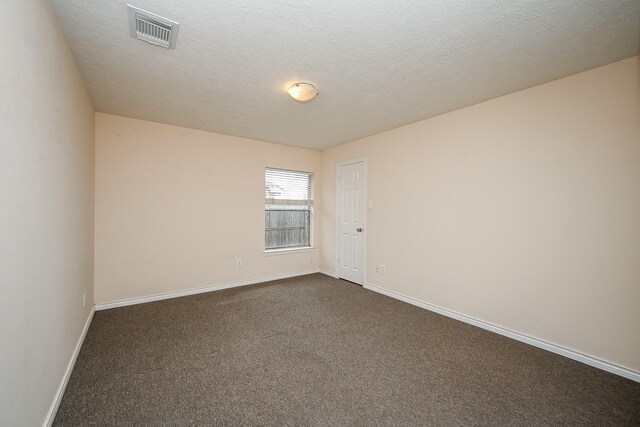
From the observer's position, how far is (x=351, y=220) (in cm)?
452

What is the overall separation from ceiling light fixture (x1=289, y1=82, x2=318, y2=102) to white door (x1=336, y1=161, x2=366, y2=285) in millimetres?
1957

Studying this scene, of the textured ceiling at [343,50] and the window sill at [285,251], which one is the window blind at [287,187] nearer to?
the window sill at [285,251]

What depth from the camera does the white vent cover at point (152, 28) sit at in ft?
5.34

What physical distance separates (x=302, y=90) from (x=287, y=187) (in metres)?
2.52

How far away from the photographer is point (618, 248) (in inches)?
81.6

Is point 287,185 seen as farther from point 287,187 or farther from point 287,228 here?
point 287,228

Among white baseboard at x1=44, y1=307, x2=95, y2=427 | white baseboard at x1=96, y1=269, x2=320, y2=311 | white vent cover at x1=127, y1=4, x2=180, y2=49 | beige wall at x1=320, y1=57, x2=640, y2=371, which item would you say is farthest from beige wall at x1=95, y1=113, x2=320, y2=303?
beige wall at x1=320, y1=57, x2=640, y2=371

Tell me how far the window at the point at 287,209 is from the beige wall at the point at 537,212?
6.55 feet

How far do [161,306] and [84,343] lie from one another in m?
0.95

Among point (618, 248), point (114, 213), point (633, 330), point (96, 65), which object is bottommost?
point (633, 330)

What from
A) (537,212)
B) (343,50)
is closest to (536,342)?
(537,212)

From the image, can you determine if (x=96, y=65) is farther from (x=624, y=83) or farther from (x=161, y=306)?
(x=624, y=83)

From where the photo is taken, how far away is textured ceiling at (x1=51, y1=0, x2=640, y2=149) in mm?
1588

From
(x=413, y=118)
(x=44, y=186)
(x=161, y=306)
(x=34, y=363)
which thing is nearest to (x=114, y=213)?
(x=161, y=306)
